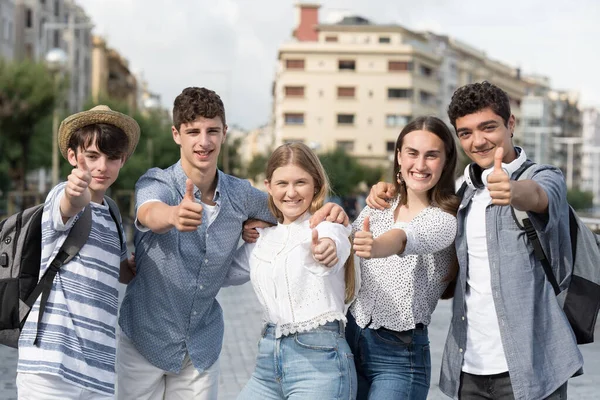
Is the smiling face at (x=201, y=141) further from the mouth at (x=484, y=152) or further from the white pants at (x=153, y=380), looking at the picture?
the mouth at (x=484, y=152)

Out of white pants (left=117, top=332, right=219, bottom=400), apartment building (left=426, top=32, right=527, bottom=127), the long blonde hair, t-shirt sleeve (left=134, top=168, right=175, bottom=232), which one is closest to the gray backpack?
the long blonde hair

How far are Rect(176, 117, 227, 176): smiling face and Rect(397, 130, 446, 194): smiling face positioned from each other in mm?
858

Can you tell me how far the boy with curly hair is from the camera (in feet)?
15.6

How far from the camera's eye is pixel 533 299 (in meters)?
4.24

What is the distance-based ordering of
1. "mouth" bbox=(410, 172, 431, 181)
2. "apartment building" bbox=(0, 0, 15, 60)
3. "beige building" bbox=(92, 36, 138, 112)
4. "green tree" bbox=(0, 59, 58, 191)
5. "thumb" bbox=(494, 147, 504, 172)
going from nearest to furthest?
1. "thumb" bbox=(494, 147, 504, 172)
2. "mouth" bbox=(410, 172, 431, 181)
3. "green tree" bbox=(0, 59, 58, 191)
4. "apartment building" bbox=(0, 0, 15, 60)
5. "beige building" bbox=(92, 36, 138, 112)

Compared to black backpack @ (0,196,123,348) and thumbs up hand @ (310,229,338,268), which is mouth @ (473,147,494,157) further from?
black backpack @ (0,196,123,348)

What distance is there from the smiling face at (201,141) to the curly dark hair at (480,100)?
1047mm

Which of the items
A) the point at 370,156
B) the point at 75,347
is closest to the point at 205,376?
the point at 75,347

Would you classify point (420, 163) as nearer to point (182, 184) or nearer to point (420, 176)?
point (420, 176)

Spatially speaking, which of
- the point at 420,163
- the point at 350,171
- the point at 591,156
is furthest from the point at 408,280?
the point at 591,156

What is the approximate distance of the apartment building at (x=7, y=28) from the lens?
55938mm

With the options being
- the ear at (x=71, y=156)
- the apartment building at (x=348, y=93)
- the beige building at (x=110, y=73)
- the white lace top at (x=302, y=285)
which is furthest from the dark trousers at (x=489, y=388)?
the apartment building at (x=348, y=93)

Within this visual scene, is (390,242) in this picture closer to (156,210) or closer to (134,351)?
(156,210)

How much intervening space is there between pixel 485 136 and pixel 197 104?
4.15 feet
